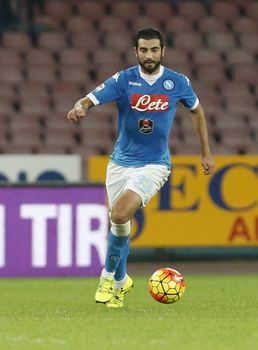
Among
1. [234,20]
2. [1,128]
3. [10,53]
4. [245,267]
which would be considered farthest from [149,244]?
[234,20]

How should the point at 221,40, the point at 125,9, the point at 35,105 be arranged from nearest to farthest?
1. the point at 35,105
2. the point at 221,40
3. the point at 125,9

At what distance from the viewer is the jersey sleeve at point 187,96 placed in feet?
28.5

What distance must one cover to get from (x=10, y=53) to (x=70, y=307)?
901cm

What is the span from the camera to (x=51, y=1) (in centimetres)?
1848

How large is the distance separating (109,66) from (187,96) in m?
8.68

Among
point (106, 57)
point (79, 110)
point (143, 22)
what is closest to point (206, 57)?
point (143, 22)


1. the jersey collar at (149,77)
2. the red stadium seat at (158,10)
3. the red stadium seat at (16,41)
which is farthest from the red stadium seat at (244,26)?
the jersey collar at (149,77)

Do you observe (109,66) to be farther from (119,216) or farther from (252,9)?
(119,216)

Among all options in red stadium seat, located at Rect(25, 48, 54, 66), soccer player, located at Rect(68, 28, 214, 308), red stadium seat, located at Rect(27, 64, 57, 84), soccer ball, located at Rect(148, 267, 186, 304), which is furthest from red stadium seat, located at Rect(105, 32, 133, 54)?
soccer ball, located at Rect(148, 267, 186, 304)

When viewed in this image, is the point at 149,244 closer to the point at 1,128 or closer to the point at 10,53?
the point at 1,128

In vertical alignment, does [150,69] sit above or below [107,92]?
above

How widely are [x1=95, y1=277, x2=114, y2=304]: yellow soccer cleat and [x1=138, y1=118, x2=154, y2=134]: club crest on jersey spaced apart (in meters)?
1.11

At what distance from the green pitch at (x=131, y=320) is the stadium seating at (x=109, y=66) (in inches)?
200

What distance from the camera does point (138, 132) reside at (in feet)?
28.0
